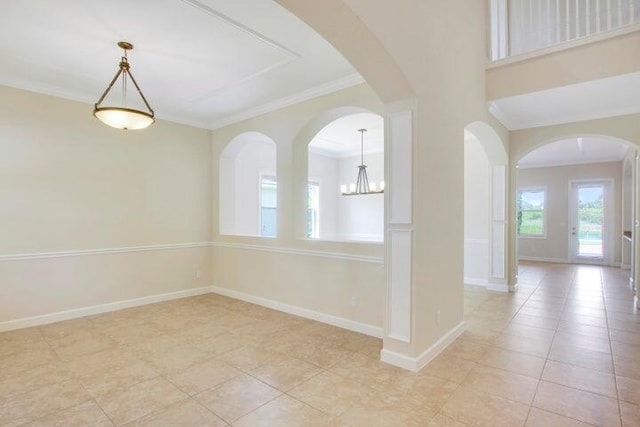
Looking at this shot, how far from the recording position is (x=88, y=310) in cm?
441

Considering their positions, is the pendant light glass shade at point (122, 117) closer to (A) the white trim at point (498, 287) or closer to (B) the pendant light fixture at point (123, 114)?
(B) the pendant light fixture at point (123, 114)

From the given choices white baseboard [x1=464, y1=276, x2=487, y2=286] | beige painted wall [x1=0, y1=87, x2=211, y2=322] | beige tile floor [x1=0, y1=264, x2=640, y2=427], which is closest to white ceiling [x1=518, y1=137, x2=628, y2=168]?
white baseboard [x1=464, y1=276, x2=487, y2=286]

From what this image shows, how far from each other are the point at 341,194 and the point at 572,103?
4.46 meters

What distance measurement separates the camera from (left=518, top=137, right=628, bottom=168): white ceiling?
684cm

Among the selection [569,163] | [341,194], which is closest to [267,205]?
[341,194]

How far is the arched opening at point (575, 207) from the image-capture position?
819cm

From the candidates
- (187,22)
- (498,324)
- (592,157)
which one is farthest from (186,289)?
(592,157)

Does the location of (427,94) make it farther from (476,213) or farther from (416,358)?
(476,213)

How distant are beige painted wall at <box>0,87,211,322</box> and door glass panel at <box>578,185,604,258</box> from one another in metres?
9.72

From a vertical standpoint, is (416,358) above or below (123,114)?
below

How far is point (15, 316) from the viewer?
154 inches

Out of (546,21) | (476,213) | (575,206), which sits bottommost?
(476,213)

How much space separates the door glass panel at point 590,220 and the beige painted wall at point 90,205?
383 inches

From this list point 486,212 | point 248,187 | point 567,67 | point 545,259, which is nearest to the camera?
point 567,67
